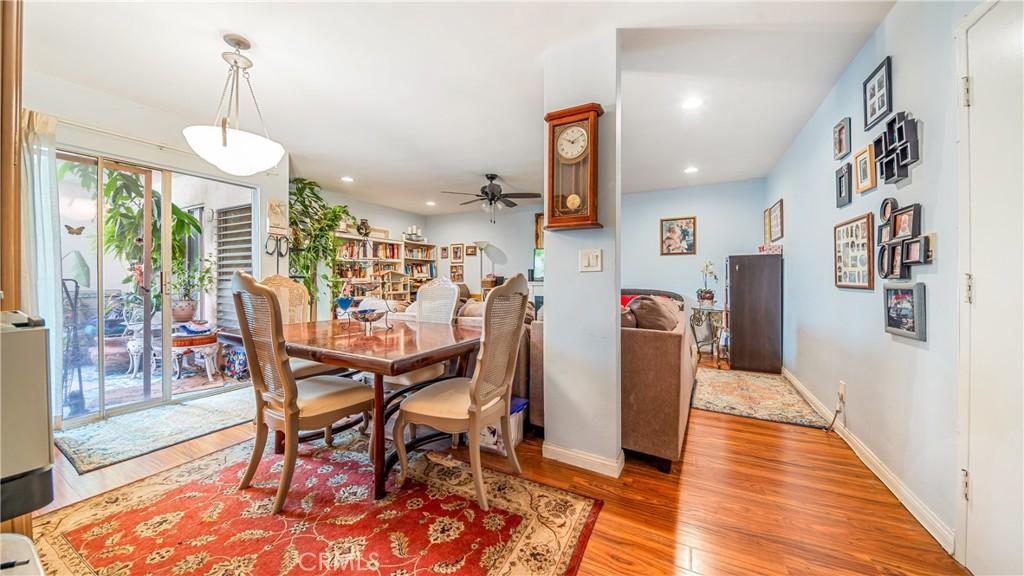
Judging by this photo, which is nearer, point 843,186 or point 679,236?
point 843,186

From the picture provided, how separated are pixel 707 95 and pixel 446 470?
308 cm

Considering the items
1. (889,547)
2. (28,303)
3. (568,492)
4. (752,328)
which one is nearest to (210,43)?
(28,303)

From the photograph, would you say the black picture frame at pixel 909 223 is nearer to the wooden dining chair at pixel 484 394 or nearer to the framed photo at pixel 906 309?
the framed photo at pixel 906 309

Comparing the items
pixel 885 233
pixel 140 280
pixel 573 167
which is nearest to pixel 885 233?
pixel 885 233

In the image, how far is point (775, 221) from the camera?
4.03 meters

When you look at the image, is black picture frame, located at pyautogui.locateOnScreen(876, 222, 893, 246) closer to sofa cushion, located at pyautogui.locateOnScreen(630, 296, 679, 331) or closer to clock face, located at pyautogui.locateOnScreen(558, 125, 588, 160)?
sofa cushion, located at pyautogui.locateOnScreen(630, 296, 679, 331)

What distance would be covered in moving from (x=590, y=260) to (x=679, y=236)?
3.80 metres

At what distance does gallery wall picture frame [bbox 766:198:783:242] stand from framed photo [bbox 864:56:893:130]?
1984 mm

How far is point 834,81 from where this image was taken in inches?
95.2

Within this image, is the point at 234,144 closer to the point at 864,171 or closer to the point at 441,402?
the point at 441,402

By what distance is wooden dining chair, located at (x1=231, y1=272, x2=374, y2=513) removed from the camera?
1.54 metres

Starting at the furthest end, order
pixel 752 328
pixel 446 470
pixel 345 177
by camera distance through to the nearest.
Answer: pixel 345 177 < pixel 752 328 < pixel 446 470

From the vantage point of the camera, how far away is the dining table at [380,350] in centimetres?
152

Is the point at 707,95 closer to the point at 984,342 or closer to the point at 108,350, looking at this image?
the point at 984,342
